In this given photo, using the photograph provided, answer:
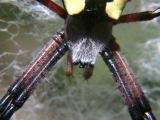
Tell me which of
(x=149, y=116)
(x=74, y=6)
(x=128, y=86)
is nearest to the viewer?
(x=74, y=6)

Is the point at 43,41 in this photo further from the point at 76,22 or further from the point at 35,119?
the point at 76,22

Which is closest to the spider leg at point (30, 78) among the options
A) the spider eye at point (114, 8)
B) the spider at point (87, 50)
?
the spider at point (87, 50)

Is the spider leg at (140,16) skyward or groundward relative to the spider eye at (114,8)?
groundward

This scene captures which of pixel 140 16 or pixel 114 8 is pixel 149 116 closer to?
pixel 140 16

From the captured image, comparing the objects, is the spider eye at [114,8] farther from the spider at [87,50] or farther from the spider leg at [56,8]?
the spider leg at [56,8]

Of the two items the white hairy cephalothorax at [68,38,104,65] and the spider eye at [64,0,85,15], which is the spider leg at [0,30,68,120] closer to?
the white hairy cephalothorax at [68,38,104,65]

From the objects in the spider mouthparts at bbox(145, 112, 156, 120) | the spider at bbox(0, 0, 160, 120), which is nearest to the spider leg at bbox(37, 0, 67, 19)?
the spider at bbox(0, 0, 160, 120)

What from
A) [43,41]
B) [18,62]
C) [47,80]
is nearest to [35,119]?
[47,80]

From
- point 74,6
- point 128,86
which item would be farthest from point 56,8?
point 128,86
